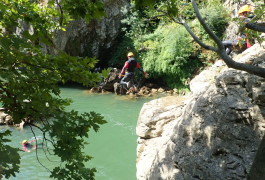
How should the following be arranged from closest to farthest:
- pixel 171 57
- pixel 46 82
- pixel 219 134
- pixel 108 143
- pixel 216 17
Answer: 1. pixel 46 82
2. pixel 219 134
3. pixel 108 143
4. pixel 216 17
5. pixel 171 57

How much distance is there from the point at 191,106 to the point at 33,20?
9.61ft

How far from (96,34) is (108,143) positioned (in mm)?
10613

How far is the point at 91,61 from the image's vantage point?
2.96 metres

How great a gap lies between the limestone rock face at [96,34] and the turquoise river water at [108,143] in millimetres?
4391

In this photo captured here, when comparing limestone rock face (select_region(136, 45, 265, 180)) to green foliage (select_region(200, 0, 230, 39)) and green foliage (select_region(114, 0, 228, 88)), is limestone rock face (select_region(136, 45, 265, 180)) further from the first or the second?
green foliage (select_region(200, 0, 230, 39))

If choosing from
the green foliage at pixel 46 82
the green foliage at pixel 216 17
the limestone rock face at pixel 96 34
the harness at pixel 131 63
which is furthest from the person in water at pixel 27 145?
the green foliage at pixel 216 17

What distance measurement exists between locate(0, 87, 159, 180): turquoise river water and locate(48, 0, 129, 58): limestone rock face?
4.39 meters

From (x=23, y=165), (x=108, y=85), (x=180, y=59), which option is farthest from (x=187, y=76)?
(x=23, y=165)

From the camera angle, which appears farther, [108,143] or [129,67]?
[129,67]

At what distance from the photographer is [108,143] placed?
9797 mm

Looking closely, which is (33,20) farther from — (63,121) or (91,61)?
(63,121)

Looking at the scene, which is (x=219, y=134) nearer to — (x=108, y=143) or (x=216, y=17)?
(x=108, y=143)

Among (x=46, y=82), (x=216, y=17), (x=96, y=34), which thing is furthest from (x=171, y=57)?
(x=46, y=82)

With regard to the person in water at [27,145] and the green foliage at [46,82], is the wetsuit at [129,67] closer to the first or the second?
the person in water at [27,145]
